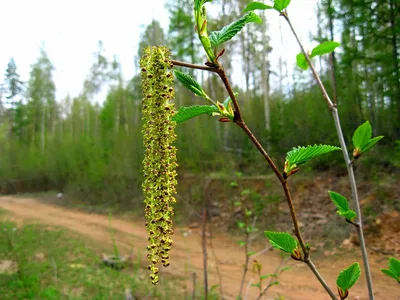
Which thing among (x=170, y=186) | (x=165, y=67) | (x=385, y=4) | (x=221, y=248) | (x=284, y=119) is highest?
(x=385, y=4)

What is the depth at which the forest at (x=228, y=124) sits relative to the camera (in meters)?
9.00

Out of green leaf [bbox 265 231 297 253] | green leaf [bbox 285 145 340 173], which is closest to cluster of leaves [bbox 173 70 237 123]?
green leaf [bbox 285 145 340 173]

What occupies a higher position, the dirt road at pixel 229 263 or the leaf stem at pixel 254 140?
the leaf stem at pixel 254 140

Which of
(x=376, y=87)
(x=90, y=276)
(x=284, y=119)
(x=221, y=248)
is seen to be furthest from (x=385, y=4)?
(x=90, y=276)

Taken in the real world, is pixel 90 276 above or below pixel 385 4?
below

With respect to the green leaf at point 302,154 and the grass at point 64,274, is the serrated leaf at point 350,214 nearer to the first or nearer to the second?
the green leaf at point 302,154

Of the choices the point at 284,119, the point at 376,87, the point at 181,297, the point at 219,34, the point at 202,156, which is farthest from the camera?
the point at 202,156

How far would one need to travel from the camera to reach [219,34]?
29.7 inches

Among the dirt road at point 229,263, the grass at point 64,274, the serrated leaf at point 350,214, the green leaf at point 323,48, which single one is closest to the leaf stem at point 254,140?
the serrated leaf at point 350,214

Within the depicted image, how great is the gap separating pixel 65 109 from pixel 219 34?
98.6ft

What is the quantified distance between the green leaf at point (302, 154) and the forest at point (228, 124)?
2397mm

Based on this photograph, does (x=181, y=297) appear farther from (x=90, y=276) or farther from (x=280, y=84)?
(x=280, y=84)

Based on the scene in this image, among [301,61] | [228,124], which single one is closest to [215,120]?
[228,124]

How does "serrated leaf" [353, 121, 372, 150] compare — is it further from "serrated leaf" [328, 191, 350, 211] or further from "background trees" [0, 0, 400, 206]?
"background trees" [0, 0, 400, 206]
